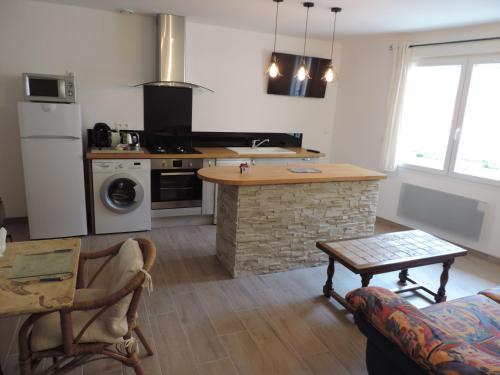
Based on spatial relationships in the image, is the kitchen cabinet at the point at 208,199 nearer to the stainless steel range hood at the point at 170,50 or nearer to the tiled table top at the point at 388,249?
the stainless steel range hood at the point at 170,50

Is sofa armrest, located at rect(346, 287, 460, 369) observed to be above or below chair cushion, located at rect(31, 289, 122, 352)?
above

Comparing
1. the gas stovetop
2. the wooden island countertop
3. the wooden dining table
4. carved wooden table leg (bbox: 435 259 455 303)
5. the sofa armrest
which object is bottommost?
carved wooden table leg (bbox: 435 259 455 303)

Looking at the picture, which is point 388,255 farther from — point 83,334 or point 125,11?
point 125,11

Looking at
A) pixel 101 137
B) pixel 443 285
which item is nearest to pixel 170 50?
pixel 101 137

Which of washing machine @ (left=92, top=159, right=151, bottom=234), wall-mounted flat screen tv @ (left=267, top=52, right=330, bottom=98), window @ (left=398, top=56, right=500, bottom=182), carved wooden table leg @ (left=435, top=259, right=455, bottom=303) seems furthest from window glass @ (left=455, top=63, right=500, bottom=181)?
washing machine @ (left=92, top=159, right=151, bottom=234)

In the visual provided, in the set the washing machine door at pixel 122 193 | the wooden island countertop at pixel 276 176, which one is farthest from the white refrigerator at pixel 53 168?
the wooden island countertop at pixel 276 176

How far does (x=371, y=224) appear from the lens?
3771mm

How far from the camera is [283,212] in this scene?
3.28 meters

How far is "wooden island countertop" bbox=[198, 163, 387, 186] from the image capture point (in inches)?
117

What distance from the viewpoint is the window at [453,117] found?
12.7 ft

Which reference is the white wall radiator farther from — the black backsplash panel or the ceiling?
the ceiling

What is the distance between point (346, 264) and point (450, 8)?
253 centimetres

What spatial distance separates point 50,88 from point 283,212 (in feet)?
8.53

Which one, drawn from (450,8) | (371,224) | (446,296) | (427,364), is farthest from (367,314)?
(450,8)
